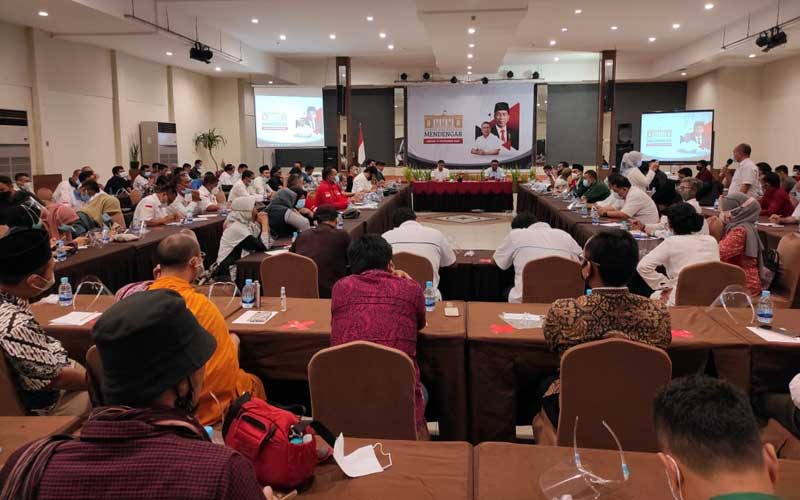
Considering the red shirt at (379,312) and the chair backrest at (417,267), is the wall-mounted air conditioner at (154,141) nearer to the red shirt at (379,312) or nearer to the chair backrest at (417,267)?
the chair backrest at (417,267)

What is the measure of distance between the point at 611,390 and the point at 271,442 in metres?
1.20

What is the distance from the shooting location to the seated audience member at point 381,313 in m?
2.43

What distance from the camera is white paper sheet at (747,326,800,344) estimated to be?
8.59 ft

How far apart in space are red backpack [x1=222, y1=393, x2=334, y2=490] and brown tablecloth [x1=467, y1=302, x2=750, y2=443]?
4.42 ft

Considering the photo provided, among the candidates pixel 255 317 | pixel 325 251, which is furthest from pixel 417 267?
pixel 255 317

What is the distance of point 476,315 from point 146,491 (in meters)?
2.24

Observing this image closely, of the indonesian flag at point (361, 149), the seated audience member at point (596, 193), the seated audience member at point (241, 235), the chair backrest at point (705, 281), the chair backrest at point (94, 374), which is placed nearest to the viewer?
the chair backrest at point (94, 374)

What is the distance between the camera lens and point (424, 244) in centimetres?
440

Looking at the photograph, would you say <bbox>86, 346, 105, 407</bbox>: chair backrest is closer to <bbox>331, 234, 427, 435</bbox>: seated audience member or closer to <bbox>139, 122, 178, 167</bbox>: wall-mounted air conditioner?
<bbox>331, 234, 427, 435</bbox>: seated audience member

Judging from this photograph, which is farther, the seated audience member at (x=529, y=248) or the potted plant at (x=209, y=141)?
the potted plant at (x=209, y=141)

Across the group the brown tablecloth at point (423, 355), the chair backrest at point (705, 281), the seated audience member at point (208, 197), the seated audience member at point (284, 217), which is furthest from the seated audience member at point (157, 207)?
the chair backrest at point (705, 281)

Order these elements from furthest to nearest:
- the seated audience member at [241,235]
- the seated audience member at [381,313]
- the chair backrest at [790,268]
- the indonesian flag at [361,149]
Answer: the indonesian flag at [361,149] → the seated audience member at [241,235] → the chair backrest at [790,268] → the seated audience member at [381,313]

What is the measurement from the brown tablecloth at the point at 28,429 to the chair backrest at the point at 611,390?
1.61m

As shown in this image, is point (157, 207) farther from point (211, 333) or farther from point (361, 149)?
point (361, 149)
